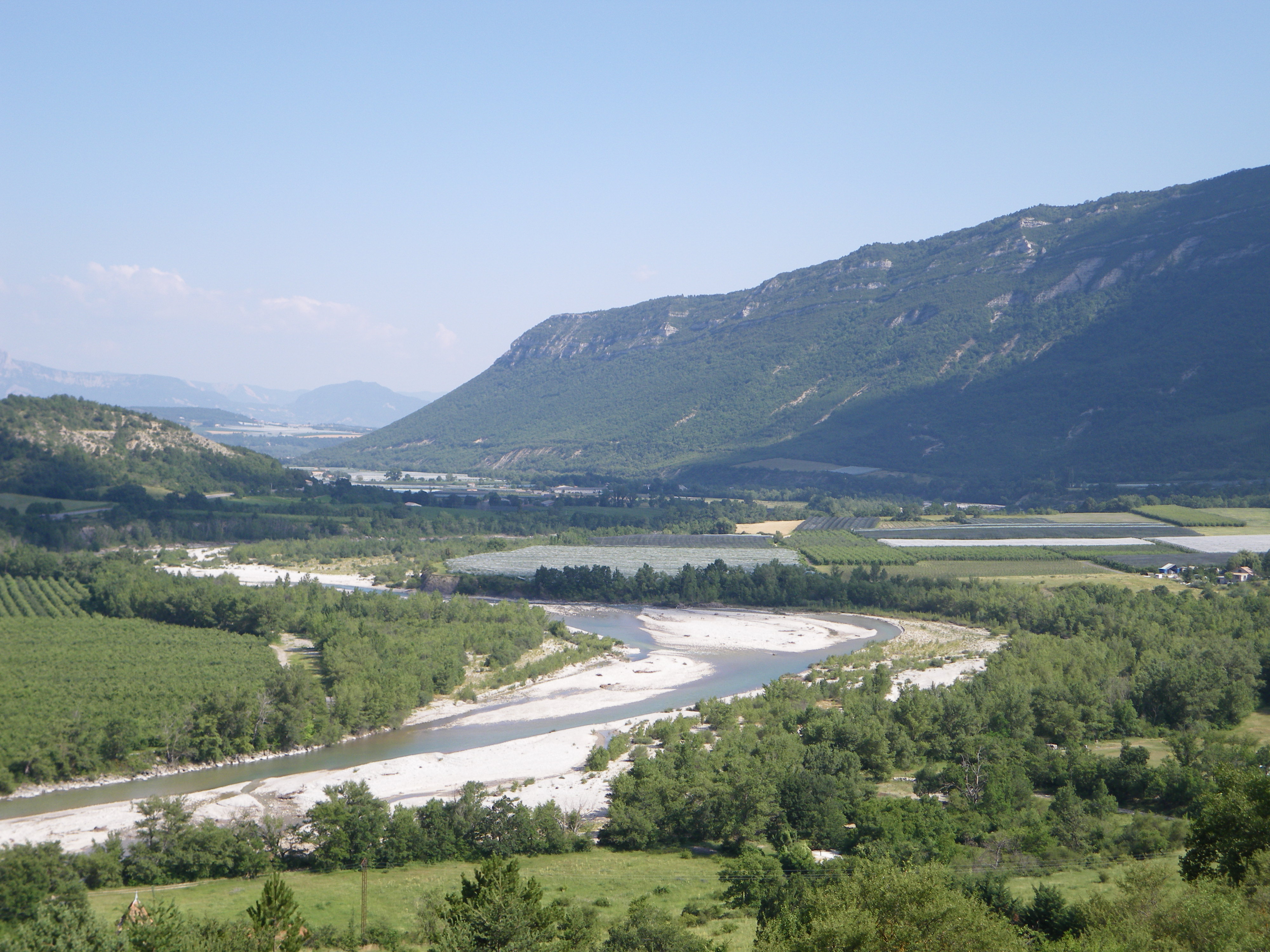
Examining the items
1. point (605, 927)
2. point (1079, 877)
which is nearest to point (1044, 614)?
point (1079, 877)

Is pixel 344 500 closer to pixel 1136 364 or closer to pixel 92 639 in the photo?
pixel 92 639

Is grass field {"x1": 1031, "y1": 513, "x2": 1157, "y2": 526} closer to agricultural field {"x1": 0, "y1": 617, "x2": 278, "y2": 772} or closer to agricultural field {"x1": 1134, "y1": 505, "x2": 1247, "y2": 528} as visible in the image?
agricultural field {"x1": 1134, "y1": 505, "x2": 1247, "y2": 528}

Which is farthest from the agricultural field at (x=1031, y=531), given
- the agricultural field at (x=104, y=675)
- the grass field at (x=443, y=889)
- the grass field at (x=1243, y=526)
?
the grass field at (x=443, y=889)

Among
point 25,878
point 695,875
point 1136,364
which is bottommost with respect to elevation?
point 695,875

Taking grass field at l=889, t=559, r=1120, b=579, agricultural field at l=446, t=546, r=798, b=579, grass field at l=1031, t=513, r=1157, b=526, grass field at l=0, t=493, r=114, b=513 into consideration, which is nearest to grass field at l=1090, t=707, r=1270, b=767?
grass field at l=889, t=559, r=1120, b=579

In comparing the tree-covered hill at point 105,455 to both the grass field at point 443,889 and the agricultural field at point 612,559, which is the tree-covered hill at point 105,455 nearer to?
the agricultural field at point 612,559
